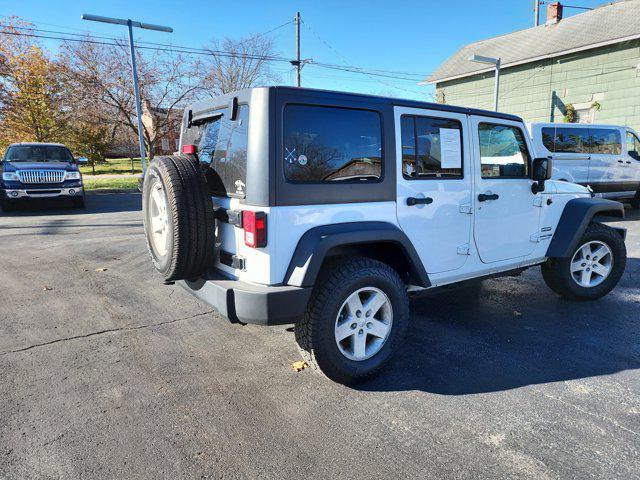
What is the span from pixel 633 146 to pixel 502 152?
9.71 meters

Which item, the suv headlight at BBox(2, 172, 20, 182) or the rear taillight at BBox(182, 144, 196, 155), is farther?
the suv headlight at BBox(2, 172, 20, 182)

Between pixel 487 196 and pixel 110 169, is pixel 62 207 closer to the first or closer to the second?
pixel 487 196

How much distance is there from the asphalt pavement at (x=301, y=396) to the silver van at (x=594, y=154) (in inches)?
244

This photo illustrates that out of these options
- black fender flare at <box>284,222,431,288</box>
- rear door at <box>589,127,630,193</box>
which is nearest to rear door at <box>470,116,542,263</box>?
black fender flare at <box>284,222,431,288</box>

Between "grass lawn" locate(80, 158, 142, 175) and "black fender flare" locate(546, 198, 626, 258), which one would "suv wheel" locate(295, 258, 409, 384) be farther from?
"grass lawn" locate(80, 158, 142, 175)

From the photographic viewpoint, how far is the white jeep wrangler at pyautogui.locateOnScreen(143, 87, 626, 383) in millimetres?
2654

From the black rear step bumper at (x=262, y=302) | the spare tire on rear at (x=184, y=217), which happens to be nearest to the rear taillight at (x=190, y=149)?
the spare tire on rear at (x=184, y=217)

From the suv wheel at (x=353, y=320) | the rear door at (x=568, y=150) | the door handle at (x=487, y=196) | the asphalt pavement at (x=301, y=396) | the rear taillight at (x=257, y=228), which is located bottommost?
the asphalt pavement at (x=301, y=396)

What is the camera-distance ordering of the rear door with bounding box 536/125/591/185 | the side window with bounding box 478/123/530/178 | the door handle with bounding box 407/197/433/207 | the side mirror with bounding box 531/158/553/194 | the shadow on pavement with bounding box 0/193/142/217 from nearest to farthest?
1. the door handle with bounding box 407/197/433/207
2. the side window with bounding box 478/123/530/178
3. the side mirror with bounding box 531/158/553/194
4. the rear door with bounding box 536/125/591/185
5. the shadow on pavement with bounding box 0/193/142/217

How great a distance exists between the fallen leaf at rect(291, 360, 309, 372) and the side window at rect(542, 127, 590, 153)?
29.4ft

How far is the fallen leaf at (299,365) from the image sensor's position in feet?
10.5

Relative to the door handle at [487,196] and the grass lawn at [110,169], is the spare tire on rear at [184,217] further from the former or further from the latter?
the grass lawn at [110,169]

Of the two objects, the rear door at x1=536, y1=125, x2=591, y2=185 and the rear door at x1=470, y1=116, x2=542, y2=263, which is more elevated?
the rear door at x1=536, y1=125, x2=591, y2=185

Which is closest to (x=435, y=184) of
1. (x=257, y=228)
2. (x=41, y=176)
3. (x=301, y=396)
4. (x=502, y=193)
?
(x=502, y=193)
